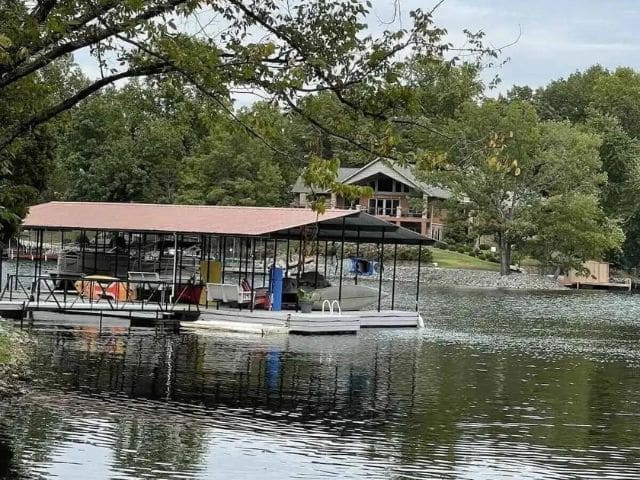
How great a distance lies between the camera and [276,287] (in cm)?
3123

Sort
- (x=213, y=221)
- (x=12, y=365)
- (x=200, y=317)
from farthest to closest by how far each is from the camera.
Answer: (x=213, y=221)
(x=200, y=317)
(x=12, y=365)

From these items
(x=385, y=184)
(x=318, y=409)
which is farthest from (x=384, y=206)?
(x=318, y=409)

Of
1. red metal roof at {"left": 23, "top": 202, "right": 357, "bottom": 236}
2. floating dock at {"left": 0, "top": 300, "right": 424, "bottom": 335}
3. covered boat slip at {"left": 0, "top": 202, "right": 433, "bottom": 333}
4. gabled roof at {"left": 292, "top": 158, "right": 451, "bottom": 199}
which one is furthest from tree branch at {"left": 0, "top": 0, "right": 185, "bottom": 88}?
gabled roof at {"left": 292, "top": 158, "right": 451, "bottom": 199}

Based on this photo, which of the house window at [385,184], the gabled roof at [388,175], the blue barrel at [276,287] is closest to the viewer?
the blue barrel at [276,287]

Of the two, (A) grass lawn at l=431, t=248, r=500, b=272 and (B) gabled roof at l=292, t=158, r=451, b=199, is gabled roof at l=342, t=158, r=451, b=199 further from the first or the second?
(A) grass lawn at l=431, t=248, r=500, b=272

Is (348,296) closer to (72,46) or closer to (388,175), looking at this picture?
(72,46)

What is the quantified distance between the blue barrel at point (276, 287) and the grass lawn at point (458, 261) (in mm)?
44863

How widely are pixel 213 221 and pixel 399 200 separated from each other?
186 ft

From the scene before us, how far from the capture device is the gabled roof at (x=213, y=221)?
3078 centimetres

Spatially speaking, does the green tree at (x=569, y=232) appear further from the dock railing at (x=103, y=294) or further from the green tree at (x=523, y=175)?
the dock railing at (x=103, y=294)

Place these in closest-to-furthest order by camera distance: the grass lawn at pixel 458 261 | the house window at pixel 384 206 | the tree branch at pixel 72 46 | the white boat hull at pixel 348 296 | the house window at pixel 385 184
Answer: the tree branch at pixel 72 46
the white boat hull at pixel 348 296
the grass lawn at pixel 458 261
the house window at pixel 384 206
the house window at pixel 385 184

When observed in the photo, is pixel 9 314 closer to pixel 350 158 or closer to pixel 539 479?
pixel 539 479

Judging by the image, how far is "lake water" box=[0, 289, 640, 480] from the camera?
13.5 m

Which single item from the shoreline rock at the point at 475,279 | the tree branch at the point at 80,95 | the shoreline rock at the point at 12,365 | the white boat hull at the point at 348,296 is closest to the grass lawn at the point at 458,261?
the shoreline rock at the point at 475,279
